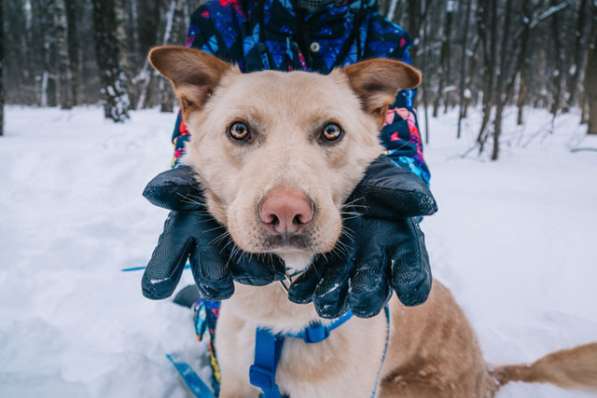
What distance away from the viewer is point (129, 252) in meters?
3.05

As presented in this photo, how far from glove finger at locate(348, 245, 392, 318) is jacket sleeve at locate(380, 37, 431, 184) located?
0.76 meters

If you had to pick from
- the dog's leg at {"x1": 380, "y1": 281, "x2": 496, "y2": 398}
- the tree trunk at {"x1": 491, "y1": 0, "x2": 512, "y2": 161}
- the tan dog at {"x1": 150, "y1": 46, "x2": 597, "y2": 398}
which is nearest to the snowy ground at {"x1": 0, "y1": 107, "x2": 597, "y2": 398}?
the dog's leg at {"x1": 380, "y1": 281, "x2": 496, "y2": 398}

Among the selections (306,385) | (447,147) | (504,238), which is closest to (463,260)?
(504,238)

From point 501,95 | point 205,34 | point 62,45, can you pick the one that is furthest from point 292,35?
point 62,45

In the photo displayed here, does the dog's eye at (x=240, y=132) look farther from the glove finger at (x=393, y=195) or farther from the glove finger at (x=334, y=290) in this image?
the glove finger at (x=334, y=290)

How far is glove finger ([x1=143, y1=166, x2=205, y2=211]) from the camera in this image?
1.27m

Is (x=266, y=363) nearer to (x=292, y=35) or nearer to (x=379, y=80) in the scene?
(x=379, y=80)

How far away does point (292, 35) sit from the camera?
2.28 m

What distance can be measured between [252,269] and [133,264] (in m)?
2.02

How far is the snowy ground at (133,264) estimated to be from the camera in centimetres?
187

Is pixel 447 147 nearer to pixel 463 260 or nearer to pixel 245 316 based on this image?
pixel 463 260

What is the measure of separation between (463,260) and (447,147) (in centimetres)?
570

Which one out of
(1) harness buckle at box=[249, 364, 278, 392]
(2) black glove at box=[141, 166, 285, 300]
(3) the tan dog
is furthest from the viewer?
(1) harness buckle at box=[249, 364, 278, 392]

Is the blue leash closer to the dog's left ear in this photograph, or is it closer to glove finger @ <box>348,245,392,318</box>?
glove finger @ <box>348,245,392,318</box>
